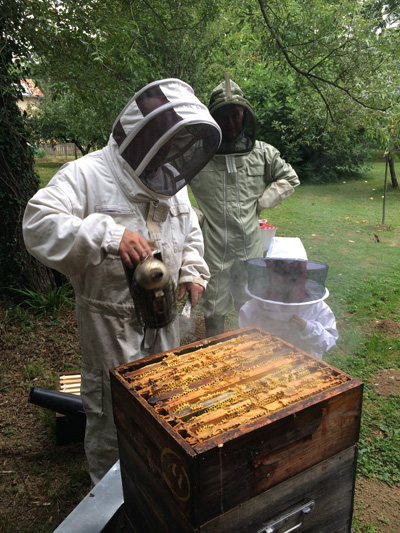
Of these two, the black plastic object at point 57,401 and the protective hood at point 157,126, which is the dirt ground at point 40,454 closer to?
the black plastic object at point 57,401

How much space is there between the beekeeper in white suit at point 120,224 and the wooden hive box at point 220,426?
44 centimetres

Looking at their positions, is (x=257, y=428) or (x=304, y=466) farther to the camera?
(x=304, y=466)

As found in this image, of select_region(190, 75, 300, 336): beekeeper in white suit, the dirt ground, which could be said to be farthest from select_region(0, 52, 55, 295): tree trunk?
select_region(190, 75, 300, 336): beekeeper in white suit

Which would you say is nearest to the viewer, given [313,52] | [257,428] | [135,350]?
[257,428]

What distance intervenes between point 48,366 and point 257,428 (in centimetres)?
311

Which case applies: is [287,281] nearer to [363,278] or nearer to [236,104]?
[236,104]

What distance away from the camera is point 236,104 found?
304 cm

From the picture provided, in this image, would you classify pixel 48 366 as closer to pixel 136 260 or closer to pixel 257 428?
pixel 136 260

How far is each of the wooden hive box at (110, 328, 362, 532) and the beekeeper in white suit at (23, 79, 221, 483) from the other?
0.44 meters

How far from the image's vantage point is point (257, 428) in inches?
44.5

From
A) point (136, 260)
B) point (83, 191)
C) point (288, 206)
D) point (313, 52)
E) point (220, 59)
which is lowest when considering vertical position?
point (288, 206)

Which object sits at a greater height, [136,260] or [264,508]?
[136,260]

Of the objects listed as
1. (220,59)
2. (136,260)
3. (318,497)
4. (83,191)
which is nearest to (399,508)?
(318,497)

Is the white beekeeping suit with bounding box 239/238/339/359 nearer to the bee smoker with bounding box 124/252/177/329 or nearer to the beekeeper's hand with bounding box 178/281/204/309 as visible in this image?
the beekeeper's hand with bounding box 178/281/204/309
